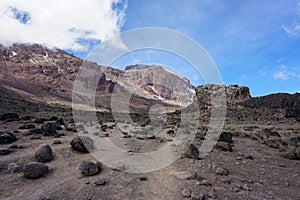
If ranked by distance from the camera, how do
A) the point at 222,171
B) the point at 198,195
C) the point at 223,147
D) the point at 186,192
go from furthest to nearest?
the point at 223,147 → the point at 222,171 → the point at 186,192 → the point at 198,195

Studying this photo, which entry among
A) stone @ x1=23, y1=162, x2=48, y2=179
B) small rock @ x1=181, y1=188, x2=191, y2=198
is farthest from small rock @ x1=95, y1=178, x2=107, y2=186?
small rock @ x1=181, y1=188, x2=191, y2=198

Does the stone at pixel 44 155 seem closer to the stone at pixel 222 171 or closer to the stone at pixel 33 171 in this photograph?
the stone at pixel 33 171

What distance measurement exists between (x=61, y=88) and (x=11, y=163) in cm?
8979

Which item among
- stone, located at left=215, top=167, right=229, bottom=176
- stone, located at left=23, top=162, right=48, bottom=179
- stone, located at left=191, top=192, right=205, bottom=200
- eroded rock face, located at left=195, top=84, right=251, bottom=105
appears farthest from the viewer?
eroded rock face, located at left=195, top=84, right=251, bottom=105

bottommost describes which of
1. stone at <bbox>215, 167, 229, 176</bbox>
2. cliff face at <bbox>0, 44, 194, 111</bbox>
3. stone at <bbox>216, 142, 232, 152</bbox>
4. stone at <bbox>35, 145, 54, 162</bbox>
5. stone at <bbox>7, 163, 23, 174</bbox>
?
stone at <bbox>7, 163, 23, 174</bbox>

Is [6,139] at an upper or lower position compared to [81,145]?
lower

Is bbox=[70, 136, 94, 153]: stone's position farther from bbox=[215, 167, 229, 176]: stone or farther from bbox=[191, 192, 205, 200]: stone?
bbox=[191, 192, 205, 200]: stone

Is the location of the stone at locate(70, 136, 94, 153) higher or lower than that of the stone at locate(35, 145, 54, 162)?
higher

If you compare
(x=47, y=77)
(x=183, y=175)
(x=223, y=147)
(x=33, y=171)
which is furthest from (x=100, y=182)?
(x=47, y=77)

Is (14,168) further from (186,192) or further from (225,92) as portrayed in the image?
(225,92)

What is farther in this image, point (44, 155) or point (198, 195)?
point (44, 155)

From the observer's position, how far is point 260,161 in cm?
802

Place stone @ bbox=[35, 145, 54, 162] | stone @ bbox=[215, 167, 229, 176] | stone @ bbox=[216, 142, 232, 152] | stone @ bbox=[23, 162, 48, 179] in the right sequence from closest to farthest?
stone @ bbox=[23, 162, 48, 179], stone @ bbox=[215, 167, 229, 176], stone @ bbox=[35, 145, 54, 162], stone @ bbox=[216, 142, 232, 152]

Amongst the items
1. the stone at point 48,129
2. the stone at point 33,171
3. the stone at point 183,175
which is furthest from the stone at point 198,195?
the stone at point 48,129
